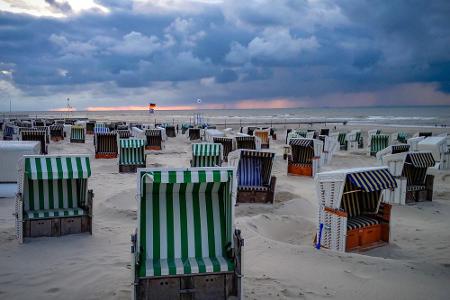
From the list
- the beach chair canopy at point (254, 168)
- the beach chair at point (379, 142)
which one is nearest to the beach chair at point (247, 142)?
the beach chair canopy at point (254, 168)

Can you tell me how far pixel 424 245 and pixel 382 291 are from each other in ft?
10.6

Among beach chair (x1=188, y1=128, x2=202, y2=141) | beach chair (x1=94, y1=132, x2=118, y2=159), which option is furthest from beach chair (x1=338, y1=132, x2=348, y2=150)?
beach chair (x1=94, y1=132, x2=118, y2=159)

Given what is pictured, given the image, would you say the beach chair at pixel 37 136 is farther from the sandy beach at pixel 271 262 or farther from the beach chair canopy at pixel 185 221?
the beach chair canopy at pixel 185 221

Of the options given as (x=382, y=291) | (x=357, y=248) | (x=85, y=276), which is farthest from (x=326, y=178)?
(x=85, y=276)

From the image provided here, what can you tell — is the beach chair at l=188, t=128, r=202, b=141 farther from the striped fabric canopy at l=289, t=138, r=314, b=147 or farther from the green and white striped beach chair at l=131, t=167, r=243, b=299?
the green and white striped beach chair at l=131, t=167, r=243, b=299

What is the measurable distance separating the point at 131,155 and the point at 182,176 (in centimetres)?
1199

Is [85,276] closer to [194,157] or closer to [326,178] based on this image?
→ [326,178]

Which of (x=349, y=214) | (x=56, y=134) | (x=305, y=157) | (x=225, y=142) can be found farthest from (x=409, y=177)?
(x=56, y=134)

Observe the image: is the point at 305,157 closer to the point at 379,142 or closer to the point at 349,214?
the point at 349,214

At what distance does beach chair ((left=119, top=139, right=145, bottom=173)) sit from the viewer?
15.9 metres

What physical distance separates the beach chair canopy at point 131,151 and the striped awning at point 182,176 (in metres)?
11.6

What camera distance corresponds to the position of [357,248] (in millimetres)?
7633

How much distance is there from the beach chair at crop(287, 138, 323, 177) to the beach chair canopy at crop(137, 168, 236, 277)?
36.3ft

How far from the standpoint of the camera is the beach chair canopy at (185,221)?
4691mm
